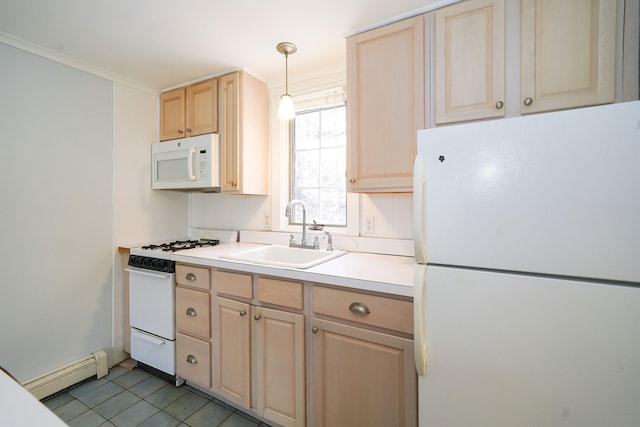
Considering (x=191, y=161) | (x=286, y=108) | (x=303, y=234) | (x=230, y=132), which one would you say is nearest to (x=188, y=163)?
(x=191, y=161)

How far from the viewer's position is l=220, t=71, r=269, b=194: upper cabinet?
6.96 feet

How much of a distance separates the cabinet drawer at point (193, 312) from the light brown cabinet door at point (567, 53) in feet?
6.60

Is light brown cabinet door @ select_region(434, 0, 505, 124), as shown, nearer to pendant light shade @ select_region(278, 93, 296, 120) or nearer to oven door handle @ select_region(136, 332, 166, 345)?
pendant light shade @ select_region(278, 93, 296, 120)

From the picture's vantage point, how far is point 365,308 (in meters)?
1.25

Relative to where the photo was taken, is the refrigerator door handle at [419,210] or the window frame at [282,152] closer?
the refrigerator door handle at [419,210]

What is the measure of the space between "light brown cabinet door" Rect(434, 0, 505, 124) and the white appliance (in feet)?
1.59

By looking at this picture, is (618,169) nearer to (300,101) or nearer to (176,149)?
(300,101)

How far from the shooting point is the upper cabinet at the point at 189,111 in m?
2.22

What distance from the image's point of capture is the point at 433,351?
1.01 metres

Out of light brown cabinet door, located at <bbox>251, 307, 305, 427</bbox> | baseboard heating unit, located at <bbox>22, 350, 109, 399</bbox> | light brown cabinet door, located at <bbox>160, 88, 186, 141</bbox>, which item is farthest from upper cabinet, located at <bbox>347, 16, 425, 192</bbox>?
baseboard heating unit, located at <bbox>22, 350, 109, 399</bbox>

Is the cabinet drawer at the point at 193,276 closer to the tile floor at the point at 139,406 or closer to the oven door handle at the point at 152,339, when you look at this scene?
the oven door handle at the point at 152,339

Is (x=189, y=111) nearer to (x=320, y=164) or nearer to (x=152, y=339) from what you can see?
(x=320, y=164)

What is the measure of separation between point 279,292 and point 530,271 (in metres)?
1.09

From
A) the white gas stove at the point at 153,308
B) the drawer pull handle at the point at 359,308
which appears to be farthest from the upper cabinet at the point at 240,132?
the drawer pull handle at the point at 359,308
